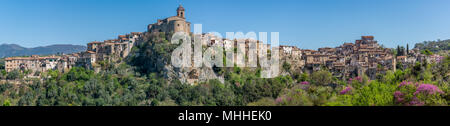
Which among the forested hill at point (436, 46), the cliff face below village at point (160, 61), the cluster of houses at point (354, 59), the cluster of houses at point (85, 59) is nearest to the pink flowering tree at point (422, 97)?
the cluster of houses at point (354, 59)

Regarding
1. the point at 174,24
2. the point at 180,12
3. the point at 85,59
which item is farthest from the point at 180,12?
the point at 85,59

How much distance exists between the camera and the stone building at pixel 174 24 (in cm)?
4484

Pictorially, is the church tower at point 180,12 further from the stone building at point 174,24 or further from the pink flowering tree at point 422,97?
the pink flowering tree at point 422,97

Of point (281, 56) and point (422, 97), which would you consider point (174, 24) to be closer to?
point (281, 56)

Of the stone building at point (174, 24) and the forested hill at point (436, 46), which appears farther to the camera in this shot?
the forested hill at point (436, 46)

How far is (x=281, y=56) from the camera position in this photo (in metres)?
48.1

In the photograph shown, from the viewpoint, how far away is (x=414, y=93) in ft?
63.0

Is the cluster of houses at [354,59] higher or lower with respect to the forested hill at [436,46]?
lower

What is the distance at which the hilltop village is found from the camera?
4253cm

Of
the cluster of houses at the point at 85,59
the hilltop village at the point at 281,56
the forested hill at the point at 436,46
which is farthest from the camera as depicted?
the forested hill at the point at 436,46

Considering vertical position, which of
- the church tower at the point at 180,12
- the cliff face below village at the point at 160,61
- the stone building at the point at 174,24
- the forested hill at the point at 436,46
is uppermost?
the church tower at the point at 180,12

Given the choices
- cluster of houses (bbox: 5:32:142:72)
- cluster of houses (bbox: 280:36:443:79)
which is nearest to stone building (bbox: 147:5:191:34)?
cluster of houses (bbox: 5:32:142:72)

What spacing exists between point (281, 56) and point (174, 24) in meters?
14.0
